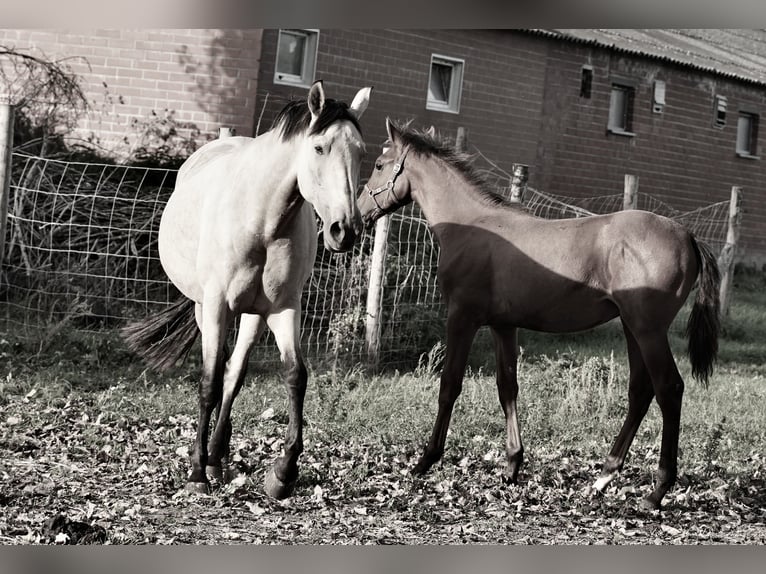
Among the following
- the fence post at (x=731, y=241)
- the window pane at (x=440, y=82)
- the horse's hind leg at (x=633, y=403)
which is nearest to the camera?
the horse's hind leg at (x=633, y=403)

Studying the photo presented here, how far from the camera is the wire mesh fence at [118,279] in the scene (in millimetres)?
8633

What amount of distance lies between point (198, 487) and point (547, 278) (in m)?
2.29

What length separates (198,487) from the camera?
16.4 ft

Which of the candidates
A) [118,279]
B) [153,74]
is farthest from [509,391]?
[153,74]

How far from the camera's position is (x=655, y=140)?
67.1 feet

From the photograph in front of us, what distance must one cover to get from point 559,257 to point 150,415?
3239mm

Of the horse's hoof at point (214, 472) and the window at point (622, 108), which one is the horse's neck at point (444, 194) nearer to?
the horse's hoof at point (214, 472)

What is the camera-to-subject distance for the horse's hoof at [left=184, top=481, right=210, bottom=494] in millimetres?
4980

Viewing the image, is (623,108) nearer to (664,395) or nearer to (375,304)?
(375,304)

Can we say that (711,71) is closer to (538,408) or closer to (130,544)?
(538,408)

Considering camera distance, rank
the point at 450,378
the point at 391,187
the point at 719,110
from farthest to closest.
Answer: the point at 719,110, the point at 391,187, the point at 450,378

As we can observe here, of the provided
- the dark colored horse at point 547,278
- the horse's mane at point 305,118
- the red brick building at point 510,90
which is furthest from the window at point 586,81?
the horse's mane at point 305,118

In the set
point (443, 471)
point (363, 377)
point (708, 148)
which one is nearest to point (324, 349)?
point (363, 377)

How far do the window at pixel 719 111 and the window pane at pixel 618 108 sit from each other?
2707mm
